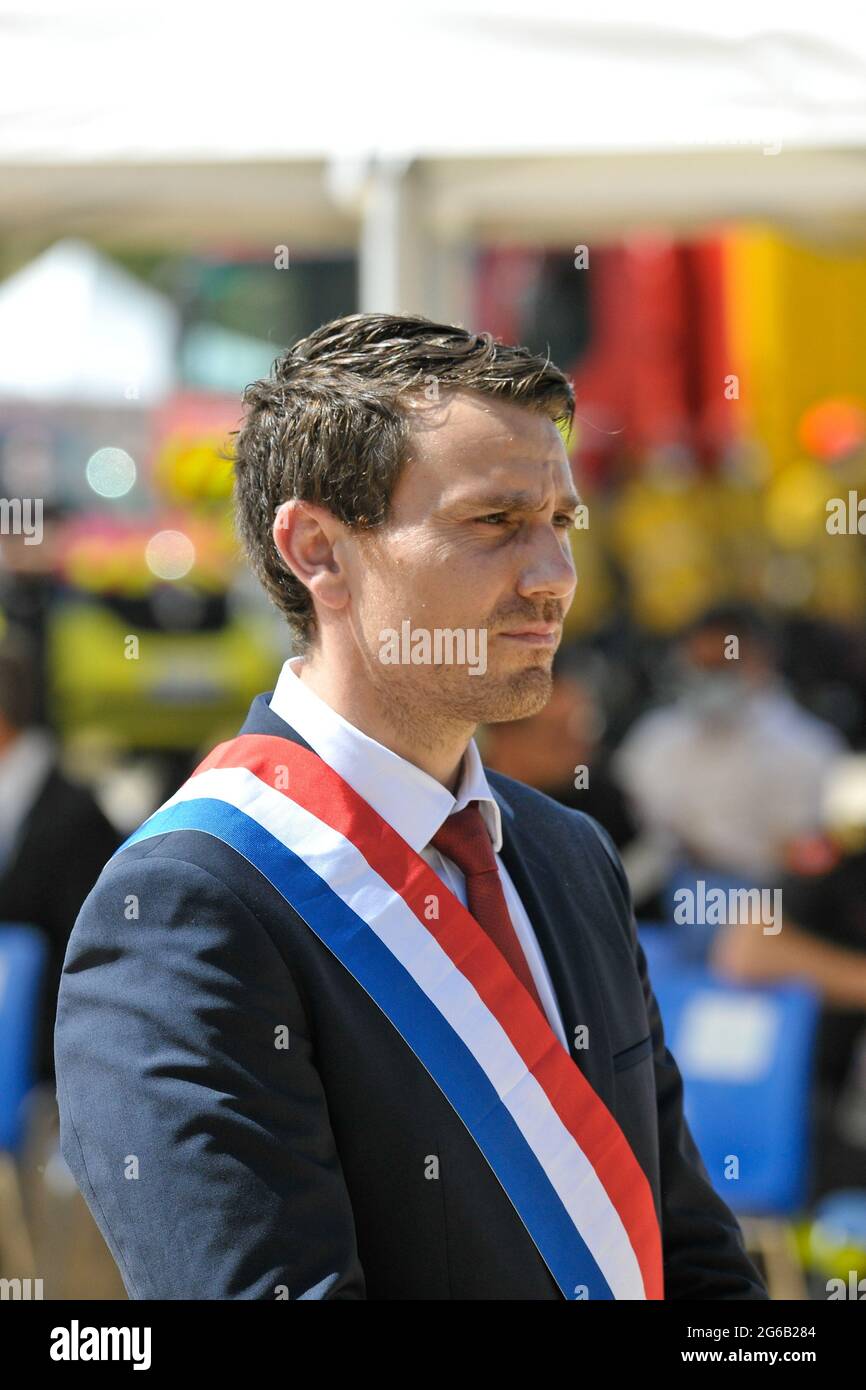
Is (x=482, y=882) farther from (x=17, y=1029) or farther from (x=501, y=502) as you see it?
(x=17, y=1029)

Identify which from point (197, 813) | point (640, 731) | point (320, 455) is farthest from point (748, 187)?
point (640, 731)

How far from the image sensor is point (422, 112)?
3.23m

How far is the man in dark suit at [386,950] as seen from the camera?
4.76ft

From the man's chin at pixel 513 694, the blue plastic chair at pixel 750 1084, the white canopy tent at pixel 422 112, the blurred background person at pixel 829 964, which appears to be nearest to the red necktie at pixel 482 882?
the man's chin at pixel 513 694

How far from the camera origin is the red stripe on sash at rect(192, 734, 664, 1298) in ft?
5.43

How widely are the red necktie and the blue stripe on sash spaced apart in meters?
0.13

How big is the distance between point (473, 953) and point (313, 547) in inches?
16.8

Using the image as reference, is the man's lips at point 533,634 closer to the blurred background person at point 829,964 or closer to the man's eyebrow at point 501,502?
the man's eyebrow at point 501,502

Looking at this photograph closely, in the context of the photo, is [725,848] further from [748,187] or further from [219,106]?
[219,106]

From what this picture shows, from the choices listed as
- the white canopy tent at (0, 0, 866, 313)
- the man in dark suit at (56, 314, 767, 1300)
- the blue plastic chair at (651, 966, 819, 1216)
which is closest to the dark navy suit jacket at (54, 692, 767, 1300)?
the man in dark suit at (56, 314, 767, 1300)

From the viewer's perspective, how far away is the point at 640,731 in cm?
701

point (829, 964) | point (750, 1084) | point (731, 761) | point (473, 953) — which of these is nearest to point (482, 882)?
point (473, 953)
